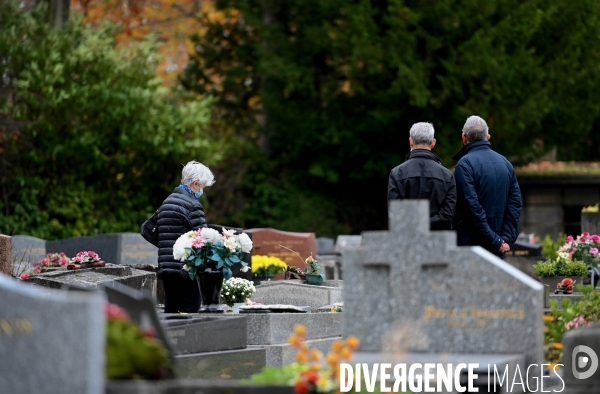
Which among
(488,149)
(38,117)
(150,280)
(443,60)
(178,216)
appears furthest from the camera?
(443,60)

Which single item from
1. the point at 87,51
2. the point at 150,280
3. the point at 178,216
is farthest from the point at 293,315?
the point at 87,51

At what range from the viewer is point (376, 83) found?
77.6 ft

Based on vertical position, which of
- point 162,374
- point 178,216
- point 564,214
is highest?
point 564,214

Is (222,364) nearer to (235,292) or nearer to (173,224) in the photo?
(173,224)

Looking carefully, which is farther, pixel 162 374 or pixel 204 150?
pixel 204 150

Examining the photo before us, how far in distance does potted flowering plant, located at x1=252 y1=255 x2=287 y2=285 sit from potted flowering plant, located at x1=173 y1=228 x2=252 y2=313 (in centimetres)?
530

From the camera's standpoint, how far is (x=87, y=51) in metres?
21.1

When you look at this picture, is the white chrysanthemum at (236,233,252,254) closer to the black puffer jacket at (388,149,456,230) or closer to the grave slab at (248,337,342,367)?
the grave slab at (248,337,342,367)

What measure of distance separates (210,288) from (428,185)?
2.01 m

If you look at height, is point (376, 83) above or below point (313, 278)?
above

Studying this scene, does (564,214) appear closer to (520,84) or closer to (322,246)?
(520,84)

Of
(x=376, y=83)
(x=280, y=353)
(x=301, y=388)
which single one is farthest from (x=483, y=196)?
(x=376, y=83)

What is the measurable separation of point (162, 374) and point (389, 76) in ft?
61.6

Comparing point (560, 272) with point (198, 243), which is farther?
point (560, 272)
